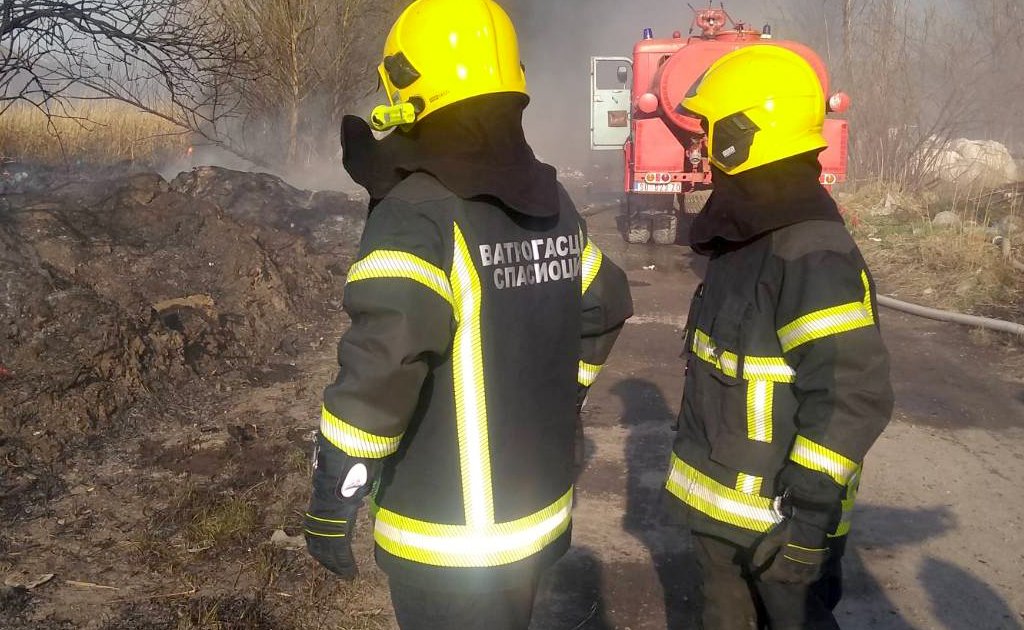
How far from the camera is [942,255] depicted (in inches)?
324

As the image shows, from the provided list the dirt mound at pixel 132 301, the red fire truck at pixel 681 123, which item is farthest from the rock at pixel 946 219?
the dirt mound at pixel 132 301

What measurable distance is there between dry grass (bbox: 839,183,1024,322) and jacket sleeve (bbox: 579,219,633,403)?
565cm

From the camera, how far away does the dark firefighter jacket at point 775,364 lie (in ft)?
6.62

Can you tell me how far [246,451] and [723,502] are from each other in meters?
2.99

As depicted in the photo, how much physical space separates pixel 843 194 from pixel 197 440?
34.2ft

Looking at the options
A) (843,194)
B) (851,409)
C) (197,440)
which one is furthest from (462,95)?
(843,194)

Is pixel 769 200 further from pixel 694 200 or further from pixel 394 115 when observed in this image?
pixel 694 200

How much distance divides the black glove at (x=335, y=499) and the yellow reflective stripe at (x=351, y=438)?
13 mm

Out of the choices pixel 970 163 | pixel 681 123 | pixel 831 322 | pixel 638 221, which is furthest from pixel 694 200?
pixel 831 322

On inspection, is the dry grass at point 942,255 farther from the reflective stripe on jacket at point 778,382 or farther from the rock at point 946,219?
the reflective stripe on jacket at point 778,382

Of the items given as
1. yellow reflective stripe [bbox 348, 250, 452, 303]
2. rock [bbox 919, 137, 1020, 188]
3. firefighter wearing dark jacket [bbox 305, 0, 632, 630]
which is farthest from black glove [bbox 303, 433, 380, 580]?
rock [bbox 919, 137, 1020, 188]

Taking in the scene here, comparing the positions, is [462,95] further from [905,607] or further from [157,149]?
[157,149]

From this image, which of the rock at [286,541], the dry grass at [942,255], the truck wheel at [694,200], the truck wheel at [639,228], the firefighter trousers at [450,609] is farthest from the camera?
the truck wheel at [639,228]

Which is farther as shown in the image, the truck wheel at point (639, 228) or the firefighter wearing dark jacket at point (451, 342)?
the truck wheel at point (639, 228)
